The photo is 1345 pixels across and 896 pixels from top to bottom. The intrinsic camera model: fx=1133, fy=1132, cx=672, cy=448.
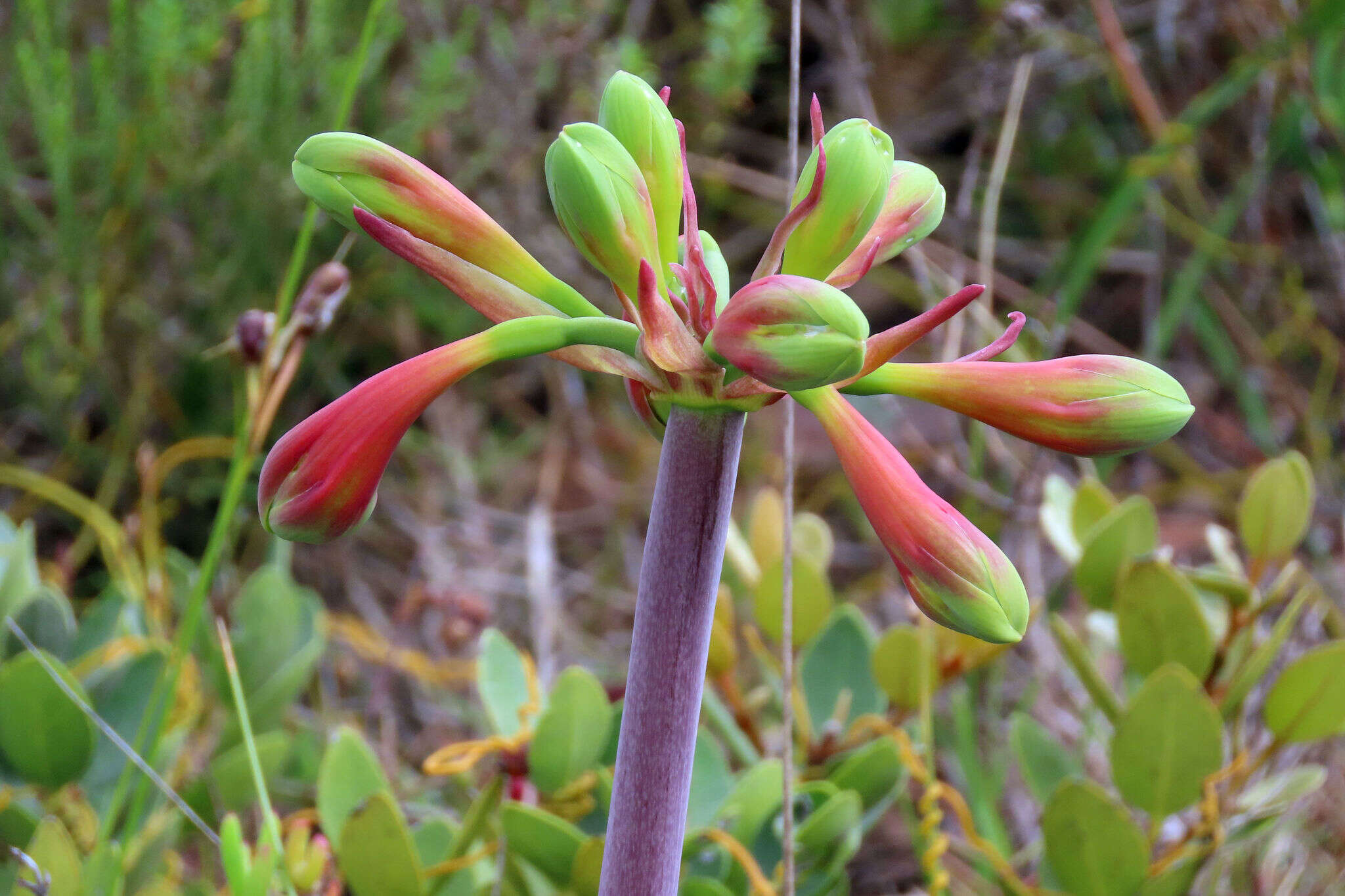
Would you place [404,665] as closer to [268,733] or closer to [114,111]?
[268,733]

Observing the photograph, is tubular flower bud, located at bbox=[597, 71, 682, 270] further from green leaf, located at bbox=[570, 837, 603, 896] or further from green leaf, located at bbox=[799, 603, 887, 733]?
green leaf, located at bbox=[799, 603, 887, 733]

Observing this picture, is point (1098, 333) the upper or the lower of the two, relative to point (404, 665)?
upper

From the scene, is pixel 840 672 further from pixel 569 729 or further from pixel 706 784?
pixel 569 729

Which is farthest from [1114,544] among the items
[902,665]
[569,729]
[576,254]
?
[576,254]

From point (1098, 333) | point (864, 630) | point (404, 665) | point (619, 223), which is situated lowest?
point (404, 665)

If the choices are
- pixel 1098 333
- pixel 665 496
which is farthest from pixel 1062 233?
pixel 665 496

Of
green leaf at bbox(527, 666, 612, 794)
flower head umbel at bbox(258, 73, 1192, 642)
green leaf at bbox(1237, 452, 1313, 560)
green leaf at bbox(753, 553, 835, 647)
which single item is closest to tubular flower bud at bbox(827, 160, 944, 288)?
flower head umbel at bbox(258, 73, 1192, 642)
